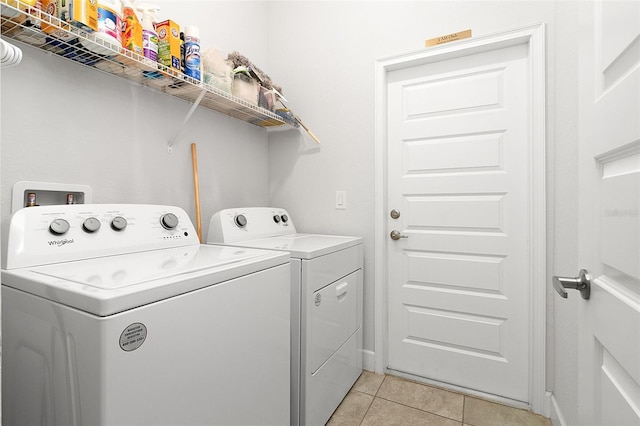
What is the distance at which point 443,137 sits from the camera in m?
1.87

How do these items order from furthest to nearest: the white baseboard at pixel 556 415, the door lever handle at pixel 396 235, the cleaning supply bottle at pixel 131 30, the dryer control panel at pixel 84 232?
the door lever handle at pixel 396 235, the white baseboard at pixel 556 415, the cleaning supply bottle at pixel 131 30, the dryer control panel at pixel 84 232

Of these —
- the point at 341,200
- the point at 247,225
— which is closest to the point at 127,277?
the point at 247,225

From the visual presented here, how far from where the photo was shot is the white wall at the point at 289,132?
47.6 inches

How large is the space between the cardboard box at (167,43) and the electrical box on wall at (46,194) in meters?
0.62

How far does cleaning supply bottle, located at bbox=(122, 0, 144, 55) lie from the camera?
119cm

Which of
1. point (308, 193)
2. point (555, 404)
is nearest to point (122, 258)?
point (308, 193)

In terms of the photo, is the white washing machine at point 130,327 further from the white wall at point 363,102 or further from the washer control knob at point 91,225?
the white wall at point 363,102

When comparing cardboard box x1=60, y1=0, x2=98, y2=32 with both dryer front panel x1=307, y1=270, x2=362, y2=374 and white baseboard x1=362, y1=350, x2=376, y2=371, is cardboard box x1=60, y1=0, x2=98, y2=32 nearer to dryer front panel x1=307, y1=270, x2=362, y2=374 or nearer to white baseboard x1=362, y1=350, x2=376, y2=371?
dryer front panel x1=307, y1=270, x2=362, y2=374

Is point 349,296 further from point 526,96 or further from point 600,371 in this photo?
point 526,96

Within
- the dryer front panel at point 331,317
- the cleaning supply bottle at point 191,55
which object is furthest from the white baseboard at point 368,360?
the cleaning supply bottle at point 191,55

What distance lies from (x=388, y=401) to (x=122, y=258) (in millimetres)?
1531

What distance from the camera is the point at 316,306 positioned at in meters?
1.43

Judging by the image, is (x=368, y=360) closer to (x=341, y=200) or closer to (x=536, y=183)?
(x=341, y=200)

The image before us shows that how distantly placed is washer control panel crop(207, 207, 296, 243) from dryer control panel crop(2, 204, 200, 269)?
0.23 meters
